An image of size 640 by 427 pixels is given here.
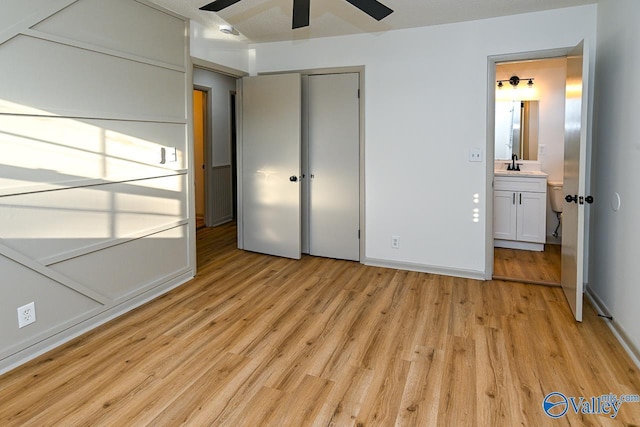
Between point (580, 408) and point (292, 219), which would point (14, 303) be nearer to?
point (292, 219)

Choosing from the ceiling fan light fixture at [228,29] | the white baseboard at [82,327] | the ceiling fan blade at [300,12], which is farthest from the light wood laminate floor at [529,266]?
the ceiling fan light fixture at [228,29]

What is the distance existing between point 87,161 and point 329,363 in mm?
2060

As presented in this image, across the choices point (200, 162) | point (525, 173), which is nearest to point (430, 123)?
point (525, 173)

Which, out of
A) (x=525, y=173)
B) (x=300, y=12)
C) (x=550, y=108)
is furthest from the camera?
(x=550, y=108)

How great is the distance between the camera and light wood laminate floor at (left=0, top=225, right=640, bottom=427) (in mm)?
1903

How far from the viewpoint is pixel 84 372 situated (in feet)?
7.39

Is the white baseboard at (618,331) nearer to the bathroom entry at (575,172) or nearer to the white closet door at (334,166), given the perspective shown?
the bathroom entry at (575,172)

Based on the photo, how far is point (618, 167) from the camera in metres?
2.71

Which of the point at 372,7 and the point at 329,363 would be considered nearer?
the point at 372,7

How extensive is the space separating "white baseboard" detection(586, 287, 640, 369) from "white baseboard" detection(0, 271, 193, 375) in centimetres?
337

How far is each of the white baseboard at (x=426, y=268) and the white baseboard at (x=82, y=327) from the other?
196 centimetres

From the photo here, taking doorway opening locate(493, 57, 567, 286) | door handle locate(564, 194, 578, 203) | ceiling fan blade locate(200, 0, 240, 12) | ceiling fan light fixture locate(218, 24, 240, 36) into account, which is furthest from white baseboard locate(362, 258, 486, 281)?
ceiling fan blade locate(200, 0, 240, 12)

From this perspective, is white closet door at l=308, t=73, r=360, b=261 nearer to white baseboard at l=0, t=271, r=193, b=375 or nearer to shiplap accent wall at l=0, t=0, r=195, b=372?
shiplap accent wall at l=0, t=0, r=195, b=372

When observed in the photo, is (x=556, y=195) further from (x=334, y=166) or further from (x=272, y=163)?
(x=272, y=163)
